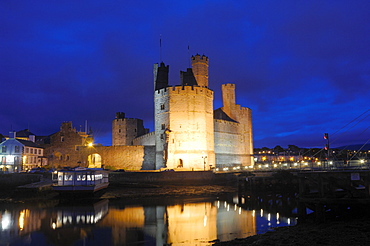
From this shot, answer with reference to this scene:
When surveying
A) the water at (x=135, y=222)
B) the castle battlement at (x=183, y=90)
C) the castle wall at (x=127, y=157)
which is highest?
the castle battlement at (x=183, y=90)

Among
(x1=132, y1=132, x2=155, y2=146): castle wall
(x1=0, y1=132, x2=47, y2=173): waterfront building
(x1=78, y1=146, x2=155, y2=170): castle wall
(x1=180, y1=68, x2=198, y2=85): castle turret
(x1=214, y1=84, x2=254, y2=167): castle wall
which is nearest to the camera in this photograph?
(x1=0, y1=132, x2=47, y2=173): waterfront building

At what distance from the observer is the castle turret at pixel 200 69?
46.4 metres

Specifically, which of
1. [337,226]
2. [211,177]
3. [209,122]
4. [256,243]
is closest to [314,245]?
[256,243]

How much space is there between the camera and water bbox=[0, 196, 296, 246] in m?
13.8

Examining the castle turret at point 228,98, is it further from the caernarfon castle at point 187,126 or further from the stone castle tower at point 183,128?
the stone castle tower at point 183,128

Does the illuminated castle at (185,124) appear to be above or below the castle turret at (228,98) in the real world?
below

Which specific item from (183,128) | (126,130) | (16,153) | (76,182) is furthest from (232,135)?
(16,153)

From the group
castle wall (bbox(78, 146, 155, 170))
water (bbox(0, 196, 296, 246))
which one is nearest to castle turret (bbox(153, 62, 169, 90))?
castle wall (bbox(78, 146, 155, 170))

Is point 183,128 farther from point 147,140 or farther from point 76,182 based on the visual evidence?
point 76,182

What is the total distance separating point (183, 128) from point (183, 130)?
0.25 meters

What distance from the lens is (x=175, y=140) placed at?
1569 inches

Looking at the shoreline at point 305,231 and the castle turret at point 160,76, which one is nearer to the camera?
the shoreline at point 305,231

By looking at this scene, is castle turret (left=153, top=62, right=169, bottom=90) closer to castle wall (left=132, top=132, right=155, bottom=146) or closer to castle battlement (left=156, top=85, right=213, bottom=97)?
castle battlement (left=156, top=85, right=213, bottom=97)

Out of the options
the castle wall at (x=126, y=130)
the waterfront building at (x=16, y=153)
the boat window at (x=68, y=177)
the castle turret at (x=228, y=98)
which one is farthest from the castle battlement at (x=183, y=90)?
the waterfront building at (x=16, y=153)
